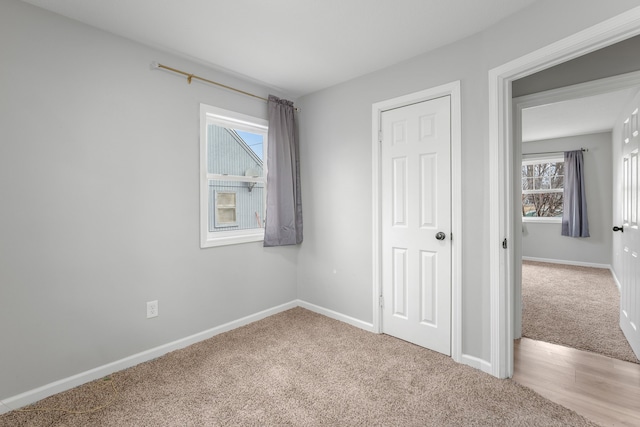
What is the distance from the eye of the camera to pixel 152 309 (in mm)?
2373

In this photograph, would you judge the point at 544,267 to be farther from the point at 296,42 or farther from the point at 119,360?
the point at 119,360

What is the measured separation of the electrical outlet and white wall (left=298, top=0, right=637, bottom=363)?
1558 millimetres

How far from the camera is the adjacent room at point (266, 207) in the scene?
5.90 feet

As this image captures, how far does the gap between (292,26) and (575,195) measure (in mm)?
6217

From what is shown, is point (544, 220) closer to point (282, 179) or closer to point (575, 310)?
point (575, 310)

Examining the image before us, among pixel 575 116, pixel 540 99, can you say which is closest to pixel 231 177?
pixel 540 99

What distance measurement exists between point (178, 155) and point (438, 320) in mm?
2530

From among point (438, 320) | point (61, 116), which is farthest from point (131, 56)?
point (438, 320)

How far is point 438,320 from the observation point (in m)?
2.44

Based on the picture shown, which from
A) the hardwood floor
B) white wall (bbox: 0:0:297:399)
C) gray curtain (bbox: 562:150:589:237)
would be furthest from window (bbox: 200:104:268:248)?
gray curtain (bbox: 562:150:589:237)

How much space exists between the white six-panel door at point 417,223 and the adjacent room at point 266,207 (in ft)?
0.06

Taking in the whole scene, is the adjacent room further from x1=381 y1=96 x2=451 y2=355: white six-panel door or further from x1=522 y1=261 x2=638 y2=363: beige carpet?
x1=522 y1=261 x2=638 y2=363: beige carpet

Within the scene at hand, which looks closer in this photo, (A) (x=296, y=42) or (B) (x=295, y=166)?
(A) (x=296, y=42)

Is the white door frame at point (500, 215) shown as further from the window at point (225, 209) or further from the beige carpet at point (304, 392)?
the window at point (225, 209)
